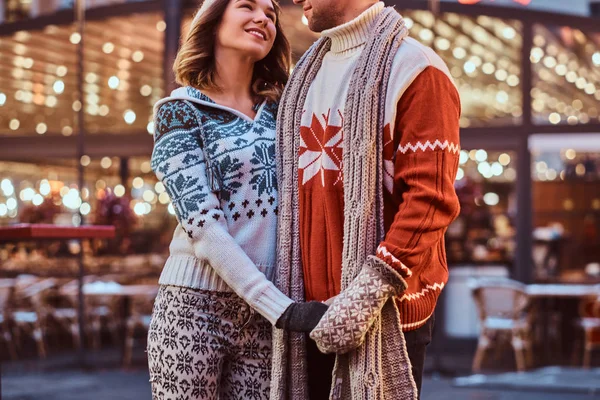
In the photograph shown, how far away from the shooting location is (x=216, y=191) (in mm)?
2229

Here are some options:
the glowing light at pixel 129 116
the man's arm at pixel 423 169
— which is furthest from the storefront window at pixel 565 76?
the man's arm at pixel 423 169

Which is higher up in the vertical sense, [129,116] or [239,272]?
[129,116]

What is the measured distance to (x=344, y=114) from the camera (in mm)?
2014

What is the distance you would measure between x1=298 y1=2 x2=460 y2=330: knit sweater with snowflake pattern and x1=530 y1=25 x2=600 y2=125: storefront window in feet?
24.3

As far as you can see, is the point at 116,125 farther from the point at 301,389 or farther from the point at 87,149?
the point at 301,389

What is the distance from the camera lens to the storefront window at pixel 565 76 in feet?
29.7

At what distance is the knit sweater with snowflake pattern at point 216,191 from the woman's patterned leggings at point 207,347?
0.05 metres

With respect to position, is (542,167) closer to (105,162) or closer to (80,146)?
(105,162)

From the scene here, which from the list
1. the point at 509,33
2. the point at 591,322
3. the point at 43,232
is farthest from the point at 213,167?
the point at 509,33

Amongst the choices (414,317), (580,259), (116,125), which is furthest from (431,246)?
(580,259)

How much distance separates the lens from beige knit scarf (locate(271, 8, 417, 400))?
189cm

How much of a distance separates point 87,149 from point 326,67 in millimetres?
8294

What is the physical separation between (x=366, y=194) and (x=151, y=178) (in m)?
8.92

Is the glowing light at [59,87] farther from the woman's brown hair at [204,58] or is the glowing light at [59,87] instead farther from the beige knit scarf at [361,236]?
the beige knit scarf at [361,236]
